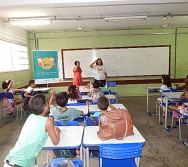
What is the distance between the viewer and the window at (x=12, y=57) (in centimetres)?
557

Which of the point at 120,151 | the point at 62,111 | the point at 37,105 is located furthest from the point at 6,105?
the point at 120,151

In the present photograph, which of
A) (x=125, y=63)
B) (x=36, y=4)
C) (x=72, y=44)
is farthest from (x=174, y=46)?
(x=36, y=4)

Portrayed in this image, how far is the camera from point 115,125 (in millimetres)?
1883

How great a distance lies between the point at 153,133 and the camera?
13.3 feet

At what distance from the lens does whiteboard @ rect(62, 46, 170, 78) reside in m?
7.59

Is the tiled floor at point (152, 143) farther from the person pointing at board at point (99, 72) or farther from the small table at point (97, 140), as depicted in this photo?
the person pointing at board at point (99, 72)

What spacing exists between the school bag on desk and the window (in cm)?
450

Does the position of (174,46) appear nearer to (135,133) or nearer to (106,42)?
(106,42)

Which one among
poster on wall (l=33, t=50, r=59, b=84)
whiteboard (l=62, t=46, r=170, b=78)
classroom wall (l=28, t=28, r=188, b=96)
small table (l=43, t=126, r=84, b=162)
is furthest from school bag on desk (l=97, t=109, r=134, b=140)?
classroom wall (l=28, t=28, r=188, b=96)

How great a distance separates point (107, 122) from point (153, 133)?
2548mm

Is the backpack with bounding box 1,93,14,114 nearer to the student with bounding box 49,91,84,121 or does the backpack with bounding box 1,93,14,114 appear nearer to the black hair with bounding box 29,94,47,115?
the student with bounding box 49,91,84,121

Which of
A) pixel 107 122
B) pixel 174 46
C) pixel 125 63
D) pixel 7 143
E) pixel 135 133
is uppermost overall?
pixel 174 46

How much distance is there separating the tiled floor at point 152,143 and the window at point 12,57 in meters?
1.64

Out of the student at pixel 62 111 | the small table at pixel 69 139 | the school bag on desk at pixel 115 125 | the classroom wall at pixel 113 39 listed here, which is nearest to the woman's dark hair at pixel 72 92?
the student at pixel 62 111
